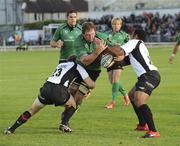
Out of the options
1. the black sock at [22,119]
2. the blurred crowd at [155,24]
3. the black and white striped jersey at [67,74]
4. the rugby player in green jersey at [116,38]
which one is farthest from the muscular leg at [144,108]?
the blurred crowd at [155,24]

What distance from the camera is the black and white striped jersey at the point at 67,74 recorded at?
37.7 ft

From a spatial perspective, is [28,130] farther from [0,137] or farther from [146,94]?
[146,94]

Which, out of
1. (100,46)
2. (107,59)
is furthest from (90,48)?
(107,59)

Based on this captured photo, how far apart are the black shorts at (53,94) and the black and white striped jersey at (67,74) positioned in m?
0.11

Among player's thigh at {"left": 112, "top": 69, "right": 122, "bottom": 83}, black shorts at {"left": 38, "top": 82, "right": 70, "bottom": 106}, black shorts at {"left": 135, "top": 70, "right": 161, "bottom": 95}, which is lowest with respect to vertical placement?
player's thigh at {"left": 112, "top": 69, "right": 122, "bottom": 83}

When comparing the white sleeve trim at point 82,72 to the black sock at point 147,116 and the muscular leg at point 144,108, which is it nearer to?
the muscular leg at point 144,108

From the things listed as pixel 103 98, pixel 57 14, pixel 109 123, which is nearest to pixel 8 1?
pixel 57 14

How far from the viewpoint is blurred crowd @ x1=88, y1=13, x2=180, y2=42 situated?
→ 2726 inches

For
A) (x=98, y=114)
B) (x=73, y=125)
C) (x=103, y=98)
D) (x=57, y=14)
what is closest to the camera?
(x=73, y=125)

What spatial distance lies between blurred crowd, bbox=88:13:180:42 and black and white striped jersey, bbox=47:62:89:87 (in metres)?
56.9

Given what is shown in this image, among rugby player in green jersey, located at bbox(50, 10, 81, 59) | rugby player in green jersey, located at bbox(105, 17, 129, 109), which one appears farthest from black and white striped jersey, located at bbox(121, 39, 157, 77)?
rugby player in green jersey, located at bbox(105, 17, 129, 109)

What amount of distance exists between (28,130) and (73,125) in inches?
41.7

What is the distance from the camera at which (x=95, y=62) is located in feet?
38.0

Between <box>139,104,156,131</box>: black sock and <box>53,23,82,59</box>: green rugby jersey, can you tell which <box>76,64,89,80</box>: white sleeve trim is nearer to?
<box>139,104,156,131</box>: black sock
